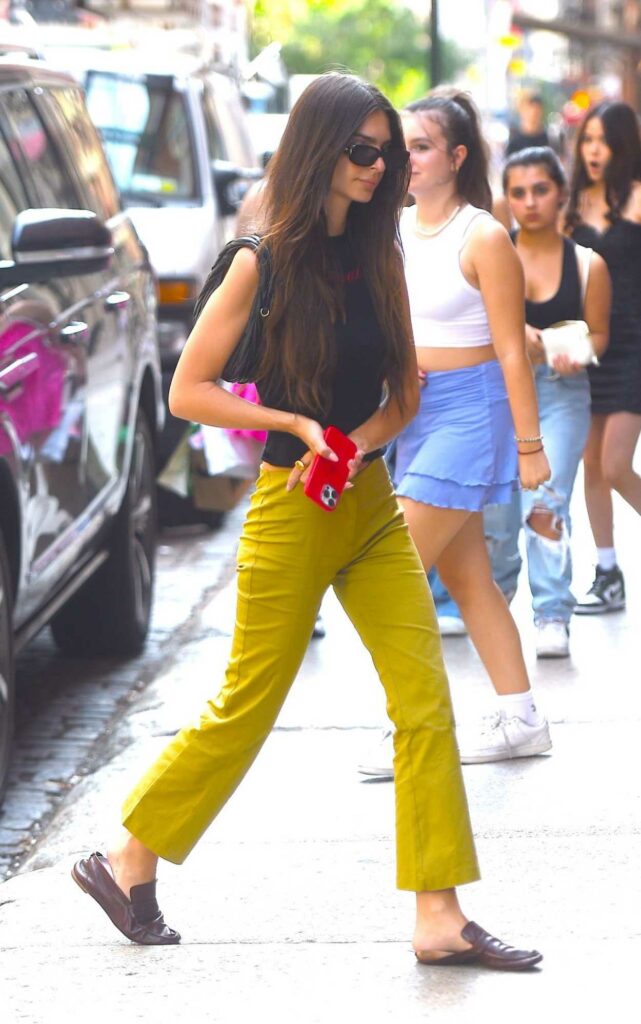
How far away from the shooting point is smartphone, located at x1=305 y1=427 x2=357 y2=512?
379cm

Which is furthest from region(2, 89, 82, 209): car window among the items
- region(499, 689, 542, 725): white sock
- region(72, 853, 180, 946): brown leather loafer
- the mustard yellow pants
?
region(72, 853, 180, 946): brown leather loafer

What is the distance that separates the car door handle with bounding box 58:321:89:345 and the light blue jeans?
1623mm

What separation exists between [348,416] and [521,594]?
13.4 feet

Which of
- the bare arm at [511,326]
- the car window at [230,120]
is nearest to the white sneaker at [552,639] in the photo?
the bare arm at [511,326]

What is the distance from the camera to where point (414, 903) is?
14.3ft

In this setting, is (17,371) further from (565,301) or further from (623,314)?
(623,314)

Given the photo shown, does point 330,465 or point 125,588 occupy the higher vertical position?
point 330,465

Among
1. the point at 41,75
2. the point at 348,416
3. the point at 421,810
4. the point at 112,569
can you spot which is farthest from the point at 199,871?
the point at 41,75

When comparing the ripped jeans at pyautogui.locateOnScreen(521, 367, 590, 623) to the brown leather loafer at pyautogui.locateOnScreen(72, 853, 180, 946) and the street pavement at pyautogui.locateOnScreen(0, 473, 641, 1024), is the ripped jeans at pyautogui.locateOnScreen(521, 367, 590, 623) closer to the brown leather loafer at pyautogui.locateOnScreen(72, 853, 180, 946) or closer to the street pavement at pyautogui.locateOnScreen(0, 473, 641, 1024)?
the street pavement at pyautogui.locateOnScreen(0, 473, 641, 1024)

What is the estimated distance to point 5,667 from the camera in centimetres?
519

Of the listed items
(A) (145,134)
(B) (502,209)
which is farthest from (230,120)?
(B) (502,209)

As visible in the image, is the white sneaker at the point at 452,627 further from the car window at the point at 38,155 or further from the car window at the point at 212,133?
the car window at the point at 212,133

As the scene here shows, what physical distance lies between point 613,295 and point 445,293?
7.07 feet

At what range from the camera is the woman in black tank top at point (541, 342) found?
22.2 feet
